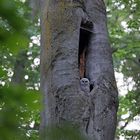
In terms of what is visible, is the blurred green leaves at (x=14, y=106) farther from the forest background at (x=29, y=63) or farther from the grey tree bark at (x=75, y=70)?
the grey tree bark at (x=75, y=70)

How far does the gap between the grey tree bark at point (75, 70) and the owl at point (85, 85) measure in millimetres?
46

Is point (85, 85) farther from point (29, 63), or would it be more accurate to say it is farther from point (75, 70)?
point (29, 63)

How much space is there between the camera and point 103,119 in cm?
300

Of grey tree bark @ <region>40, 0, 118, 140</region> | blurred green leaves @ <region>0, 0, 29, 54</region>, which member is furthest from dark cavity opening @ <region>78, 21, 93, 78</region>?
blurred green leaves @ <region>0, 0, 29, 54</region>

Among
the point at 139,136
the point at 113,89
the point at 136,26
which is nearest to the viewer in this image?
the point at 113,89

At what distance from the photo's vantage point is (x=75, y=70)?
3162 mm

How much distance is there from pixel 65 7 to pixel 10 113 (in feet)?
8.97

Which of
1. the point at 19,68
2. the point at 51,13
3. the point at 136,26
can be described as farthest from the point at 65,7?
the point at 19,68

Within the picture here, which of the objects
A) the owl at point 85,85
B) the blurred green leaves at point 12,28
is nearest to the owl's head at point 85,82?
the owl at point 85,85

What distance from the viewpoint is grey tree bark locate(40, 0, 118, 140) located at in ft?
9.75

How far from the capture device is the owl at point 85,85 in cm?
310

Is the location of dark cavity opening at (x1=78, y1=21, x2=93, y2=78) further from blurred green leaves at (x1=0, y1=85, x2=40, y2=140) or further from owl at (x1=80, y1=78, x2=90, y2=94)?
blurred green leaves at (x1=0, y1=85, x2=40, y2=140)

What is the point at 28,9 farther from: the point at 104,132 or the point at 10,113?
the point at 10,113

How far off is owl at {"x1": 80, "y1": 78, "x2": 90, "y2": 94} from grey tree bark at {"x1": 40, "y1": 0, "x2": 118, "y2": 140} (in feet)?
0.15
